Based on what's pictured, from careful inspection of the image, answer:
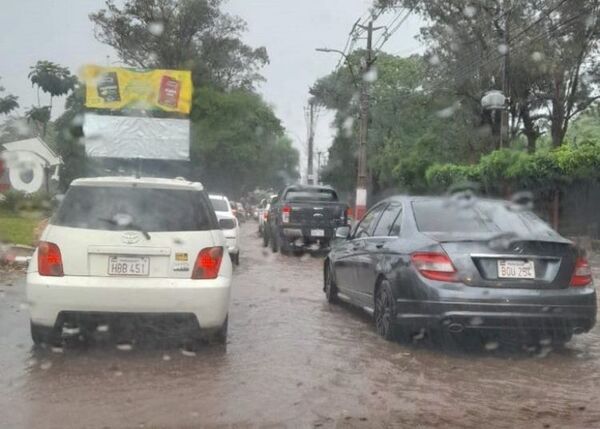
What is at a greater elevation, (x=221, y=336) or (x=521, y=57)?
(x=521, y=57)

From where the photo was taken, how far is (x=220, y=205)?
1653 cm

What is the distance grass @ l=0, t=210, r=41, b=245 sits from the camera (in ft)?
52.5

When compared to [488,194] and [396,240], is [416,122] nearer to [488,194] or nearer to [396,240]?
[488,194]

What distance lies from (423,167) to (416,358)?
2237cm

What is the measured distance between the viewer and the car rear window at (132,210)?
611cm

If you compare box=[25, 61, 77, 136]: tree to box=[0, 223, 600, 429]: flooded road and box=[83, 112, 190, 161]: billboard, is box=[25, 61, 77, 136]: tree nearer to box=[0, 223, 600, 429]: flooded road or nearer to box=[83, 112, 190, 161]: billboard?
box=[83, 112, 190, 161]: billboard

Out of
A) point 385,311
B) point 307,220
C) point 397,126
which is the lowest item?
point 385,311

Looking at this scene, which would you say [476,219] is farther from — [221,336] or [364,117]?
[364,117]

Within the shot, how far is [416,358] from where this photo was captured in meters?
6.42

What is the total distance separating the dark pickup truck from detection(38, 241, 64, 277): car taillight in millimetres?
11862

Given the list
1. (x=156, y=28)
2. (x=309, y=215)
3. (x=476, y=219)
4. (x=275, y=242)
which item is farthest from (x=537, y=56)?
(x=476, y=219)

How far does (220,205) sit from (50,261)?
34.8 feet

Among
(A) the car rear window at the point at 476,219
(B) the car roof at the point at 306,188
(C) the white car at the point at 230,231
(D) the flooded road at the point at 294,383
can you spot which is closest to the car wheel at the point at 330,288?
(D) the flooded road at the point at 294,383

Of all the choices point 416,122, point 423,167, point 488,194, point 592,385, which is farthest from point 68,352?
point 416,122
